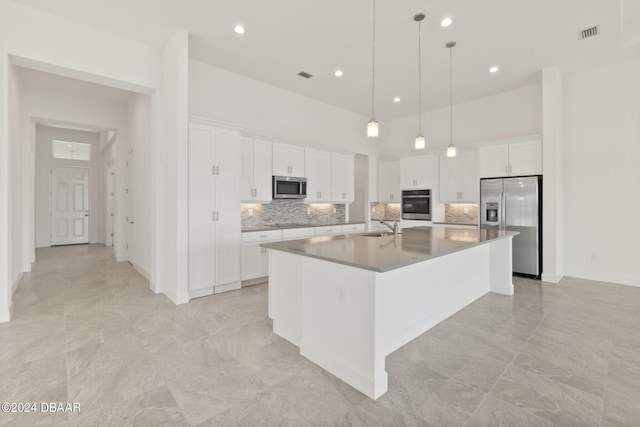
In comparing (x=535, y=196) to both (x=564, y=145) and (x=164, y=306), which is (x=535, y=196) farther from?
(x=164, y=306)

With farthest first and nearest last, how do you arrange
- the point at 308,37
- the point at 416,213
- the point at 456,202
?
the point at 416,213 < the point at 456,202 < the point at 308,37

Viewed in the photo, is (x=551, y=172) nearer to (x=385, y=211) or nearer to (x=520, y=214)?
(x=520, y=214)

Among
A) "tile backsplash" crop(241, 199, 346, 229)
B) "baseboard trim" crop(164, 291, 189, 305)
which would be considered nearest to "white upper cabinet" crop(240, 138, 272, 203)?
"tile backsplash" crop(241, 199, 346, 229)

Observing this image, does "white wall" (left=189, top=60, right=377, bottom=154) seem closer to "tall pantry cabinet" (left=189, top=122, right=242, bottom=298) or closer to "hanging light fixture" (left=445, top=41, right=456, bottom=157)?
"tall pantry cabinet" (left=189, top=122, right=242, bottom=298)

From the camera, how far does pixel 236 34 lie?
3.85 metres

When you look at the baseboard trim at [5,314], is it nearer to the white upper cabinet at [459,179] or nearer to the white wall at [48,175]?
the white wall at [48,175]

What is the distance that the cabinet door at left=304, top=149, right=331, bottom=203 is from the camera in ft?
19.3

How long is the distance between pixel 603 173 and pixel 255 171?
5.67 meters

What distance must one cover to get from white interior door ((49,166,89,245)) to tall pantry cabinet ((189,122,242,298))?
728 centimetres

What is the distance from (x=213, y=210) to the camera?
163 inches

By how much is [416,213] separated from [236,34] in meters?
→ 4.85

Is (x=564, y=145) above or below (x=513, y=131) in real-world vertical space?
below

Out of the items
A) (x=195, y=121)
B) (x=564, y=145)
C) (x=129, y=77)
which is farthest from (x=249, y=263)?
(x=564, y=145)

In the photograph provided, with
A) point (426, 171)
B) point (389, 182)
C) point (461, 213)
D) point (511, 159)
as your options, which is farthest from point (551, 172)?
point (389, 182)
